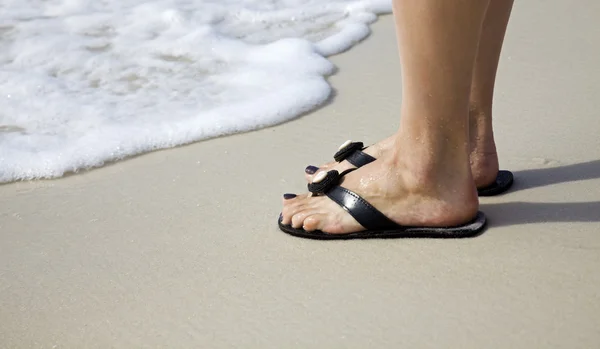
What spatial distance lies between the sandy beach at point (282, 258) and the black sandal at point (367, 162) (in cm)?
3

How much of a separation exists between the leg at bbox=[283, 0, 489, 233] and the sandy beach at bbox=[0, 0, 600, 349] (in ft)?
0.24

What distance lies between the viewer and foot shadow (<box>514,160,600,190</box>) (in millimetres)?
1967

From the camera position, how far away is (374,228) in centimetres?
176

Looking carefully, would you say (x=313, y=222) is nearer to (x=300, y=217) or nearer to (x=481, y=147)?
(x=300, y=217)

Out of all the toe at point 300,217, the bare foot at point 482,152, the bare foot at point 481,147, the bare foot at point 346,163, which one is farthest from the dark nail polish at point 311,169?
the bare foot at point 481,147

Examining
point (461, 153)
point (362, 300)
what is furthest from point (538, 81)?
point (362, 300)

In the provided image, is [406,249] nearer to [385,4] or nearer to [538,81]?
[538,81]

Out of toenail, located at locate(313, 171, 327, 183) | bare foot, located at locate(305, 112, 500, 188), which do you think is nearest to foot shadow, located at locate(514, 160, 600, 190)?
bare foot, located at locate(305, 112, 500, 188)

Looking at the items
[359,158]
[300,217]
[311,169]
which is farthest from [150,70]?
[300,217]

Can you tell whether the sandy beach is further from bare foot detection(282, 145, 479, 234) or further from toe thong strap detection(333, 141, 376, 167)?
toe thong strap detection(333, 141, 376, 167)

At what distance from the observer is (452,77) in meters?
1.59

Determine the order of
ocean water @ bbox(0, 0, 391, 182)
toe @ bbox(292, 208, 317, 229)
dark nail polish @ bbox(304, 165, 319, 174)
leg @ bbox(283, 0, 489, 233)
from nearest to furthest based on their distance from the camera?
leg @ bbox(283, 0, 489, 233)
toe @ bbox(292, 208, 317, 229)
dark nail polish @ bbox(304, 165, 319, 174)
ocean water @ bbox(0, 0, 391, 182)

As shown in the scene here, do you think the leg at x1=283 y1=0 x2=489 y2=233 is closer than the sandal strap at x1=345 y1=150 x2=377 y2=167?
Yes

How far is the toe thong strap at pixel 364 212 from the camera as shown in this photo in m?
1.75
